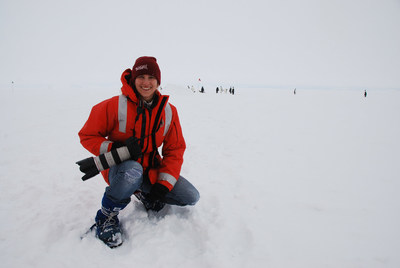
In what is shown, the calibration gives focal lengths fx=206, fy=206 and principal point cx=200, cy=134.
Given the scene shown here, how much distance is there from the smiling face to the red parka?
0.07 m

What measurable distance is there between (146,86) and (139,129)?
0.43 m

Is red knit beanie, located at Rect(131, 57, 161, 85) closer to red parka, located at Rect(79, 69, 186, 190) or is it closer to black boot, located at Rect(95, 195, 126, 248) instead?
red parka, located at Rect(79, 69, 186, 190)

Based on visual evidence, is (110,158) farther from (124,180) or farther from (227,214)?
(227,214)

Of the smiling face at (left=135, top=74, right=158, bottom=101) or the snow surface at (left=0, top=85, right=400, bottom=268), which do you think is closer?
the snow surface at (left=0, top=85, right=400, bottom=268)

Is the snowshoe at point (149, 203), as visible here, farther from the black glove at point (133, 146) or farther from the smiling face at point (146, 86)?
the smiling face at point (146, 86)

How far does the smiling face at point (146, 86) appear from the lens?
78.3 inches

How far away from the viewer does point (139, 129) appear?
1.96 metres

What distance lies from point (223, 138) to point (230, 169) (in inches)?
81.3

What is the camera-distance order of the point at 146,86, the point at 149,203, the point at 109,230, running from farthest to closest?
the point at 149,203 → the point at 146,86 → the point at 109,230

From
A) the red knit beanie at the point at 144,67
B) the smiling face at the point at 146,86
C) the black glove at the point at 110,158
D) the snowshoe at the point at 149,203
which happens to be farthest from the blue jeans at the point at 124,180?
the red knit beanie at the point at 144,67

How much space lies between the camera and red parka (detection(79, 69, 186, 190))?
74.8 inches

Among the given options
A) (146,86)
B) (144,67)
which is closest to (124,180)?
(146,86)

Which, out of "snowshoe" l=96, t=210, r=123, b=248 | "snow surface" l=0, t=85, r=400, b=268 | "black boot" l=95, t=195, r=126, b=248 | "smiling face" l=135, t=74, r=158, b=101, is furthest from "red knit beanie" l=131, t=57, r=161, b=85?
"snow surface" l=0, t=85, r=400, b=268

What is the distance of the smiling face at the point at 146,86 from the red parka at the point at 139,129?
0.07 meters
